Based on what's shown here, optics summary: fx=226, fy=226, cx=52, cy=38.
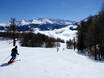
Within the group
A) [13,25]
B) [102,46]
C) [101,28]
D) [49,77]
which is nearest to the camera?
[49,77]

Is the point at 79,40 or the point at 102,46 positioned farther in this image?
the point at 79,40

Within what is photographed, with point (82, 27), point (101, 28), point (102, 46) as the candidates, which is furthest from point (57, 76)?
point (82, 27)

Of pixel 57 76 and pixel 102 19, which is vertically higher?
pixel 102 19

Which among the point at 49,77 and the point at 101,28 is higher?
the point at 101,28

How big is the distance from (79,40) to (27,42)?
39606 millimetres

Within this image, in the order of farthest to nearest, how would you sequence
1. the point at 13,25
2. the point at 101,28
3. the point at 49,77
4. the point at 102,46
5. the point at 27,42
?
the point at 27,42 < the point at 13,25 < the point at 102,46 < the point at 101,28 < the point at 49,77

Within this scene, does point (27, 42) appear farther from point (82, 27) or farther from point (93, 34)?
point (93, 34)

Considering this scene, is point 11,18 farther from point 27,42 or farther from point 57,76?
point 57,76

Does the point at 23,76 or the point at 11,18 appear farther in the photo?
the point at 11,18

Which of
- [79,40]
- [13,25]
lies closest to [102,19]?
[79,40]

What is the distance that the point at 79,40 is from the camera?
81.9 meters

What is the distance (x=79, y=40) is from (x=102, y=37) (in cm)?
3498

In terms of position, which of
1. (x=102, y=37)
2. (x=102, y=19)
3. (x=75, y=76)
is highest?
(x=102, y=19)

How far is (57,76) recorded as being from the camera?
1816 centimetres
